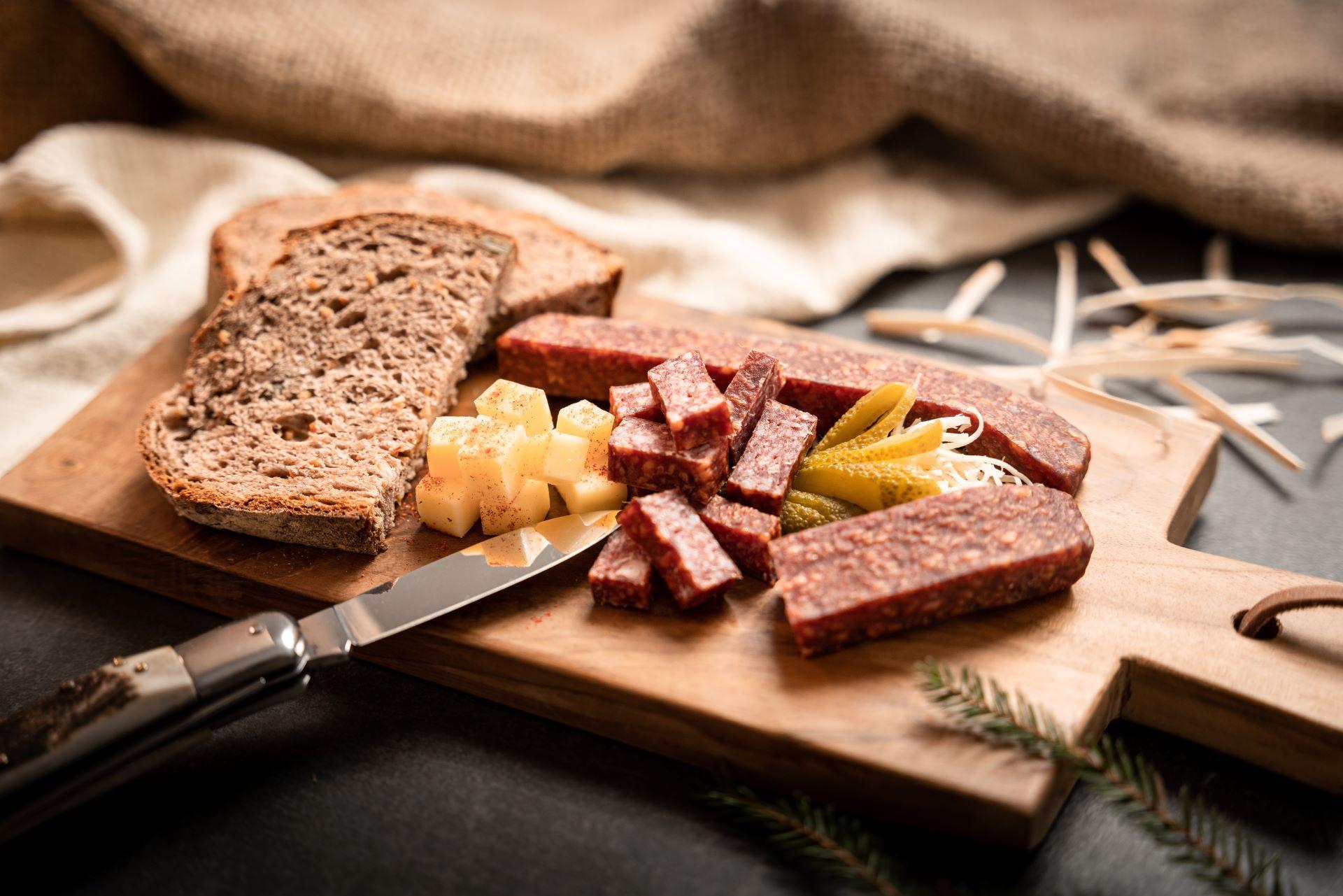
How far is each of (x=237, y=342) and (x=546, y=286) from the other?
106cm

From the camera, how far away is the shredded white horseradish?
281cm

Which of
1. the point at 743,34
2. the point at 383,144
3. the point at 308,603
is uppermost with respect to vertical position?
the point at 743,34

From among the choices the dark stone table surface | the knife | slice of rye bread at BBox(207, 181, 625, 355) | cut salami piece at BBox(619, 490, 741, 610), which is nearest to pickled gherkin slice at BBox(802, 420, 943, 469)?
cut salami piece at BBox(619, 490, 741, 610)

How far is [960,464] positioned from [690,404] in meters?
0.81

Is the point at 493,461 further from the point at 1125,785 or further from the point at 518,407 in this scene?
the point at 1125,785

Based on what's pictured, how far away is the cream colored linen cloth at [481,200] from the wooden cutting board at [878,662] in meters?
1.36

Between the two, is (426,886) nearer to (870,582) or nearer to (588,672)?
(588,672)

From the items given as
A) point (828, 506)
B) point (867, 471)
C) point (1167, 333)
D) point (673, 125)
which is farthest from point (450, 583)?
point (1167, 333)

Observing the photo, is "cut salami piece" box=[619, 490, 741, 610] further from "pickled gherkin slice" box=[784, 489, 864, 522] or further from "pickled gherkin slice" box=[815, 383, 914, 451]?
"pickled gherkin slice" box=[815, 383, 914, 451]

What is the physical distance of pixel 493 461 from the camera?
2.78 m

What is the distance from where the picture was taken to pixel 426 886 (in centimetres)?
229

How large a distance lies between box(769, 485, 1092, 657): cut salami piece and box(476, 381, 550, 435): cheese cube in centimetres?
83

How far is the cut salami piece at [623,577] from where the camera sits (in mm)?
2596

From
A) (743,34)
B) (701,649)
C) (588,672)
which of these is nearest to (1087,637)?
(701,649)
